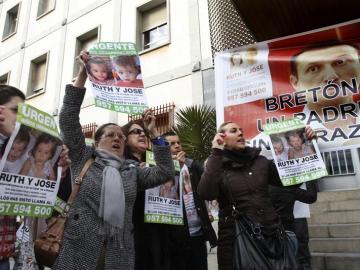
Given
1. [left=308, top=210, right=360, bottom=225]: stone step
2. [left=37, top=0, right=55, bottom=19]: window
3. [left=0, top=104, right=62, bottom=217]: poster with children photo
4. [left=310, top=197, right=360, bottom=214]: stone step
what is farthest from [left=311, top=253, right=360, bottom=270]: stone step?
[left=37, top=0, right=55, bottom=19]: window

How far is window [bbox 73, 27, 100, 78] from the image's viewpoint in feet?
38.4

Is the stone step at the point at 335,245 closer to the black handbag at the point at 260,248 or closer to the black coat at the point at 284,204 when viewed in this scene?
the black coat at the point at 284,204

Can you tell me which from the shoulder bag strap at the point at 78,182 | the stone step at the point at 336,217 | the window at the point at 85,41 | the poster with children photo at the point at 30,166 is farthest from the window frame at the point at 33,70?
the poster with children photo at the point at 30,166

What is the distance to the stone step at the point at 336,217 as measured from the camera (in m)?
5.56

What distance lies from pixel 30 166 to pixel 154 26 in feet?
28.6

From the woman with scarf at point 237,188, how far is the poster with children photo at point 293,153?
0.08m

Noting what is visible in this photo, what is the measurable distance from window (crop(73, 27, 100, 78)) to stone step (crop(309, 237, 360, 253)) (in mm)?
8697

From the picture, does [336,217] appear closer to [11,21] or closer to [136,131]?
[136,131]

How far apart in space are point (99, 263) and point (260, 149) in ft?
4.56

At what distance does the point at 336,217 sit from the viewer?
571cm

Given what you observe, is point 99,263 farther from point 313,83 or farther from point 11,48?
point 11,48

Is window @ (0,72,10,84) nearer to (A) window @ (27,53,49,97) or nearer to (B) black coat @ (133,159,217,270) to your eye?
(A) window @ (27,53,49,97)

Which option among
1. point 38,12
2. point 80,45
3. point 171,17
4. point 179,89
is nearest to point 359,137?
point 179,89

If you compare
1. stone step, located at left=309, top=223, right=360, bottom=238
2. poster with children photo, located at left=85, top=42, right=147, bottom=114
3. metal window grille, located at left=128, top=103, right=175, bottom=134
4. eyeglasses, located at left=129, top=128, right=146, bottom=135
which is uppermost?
metal window grille, located at left=128, top=103, right=175, bottom=134
